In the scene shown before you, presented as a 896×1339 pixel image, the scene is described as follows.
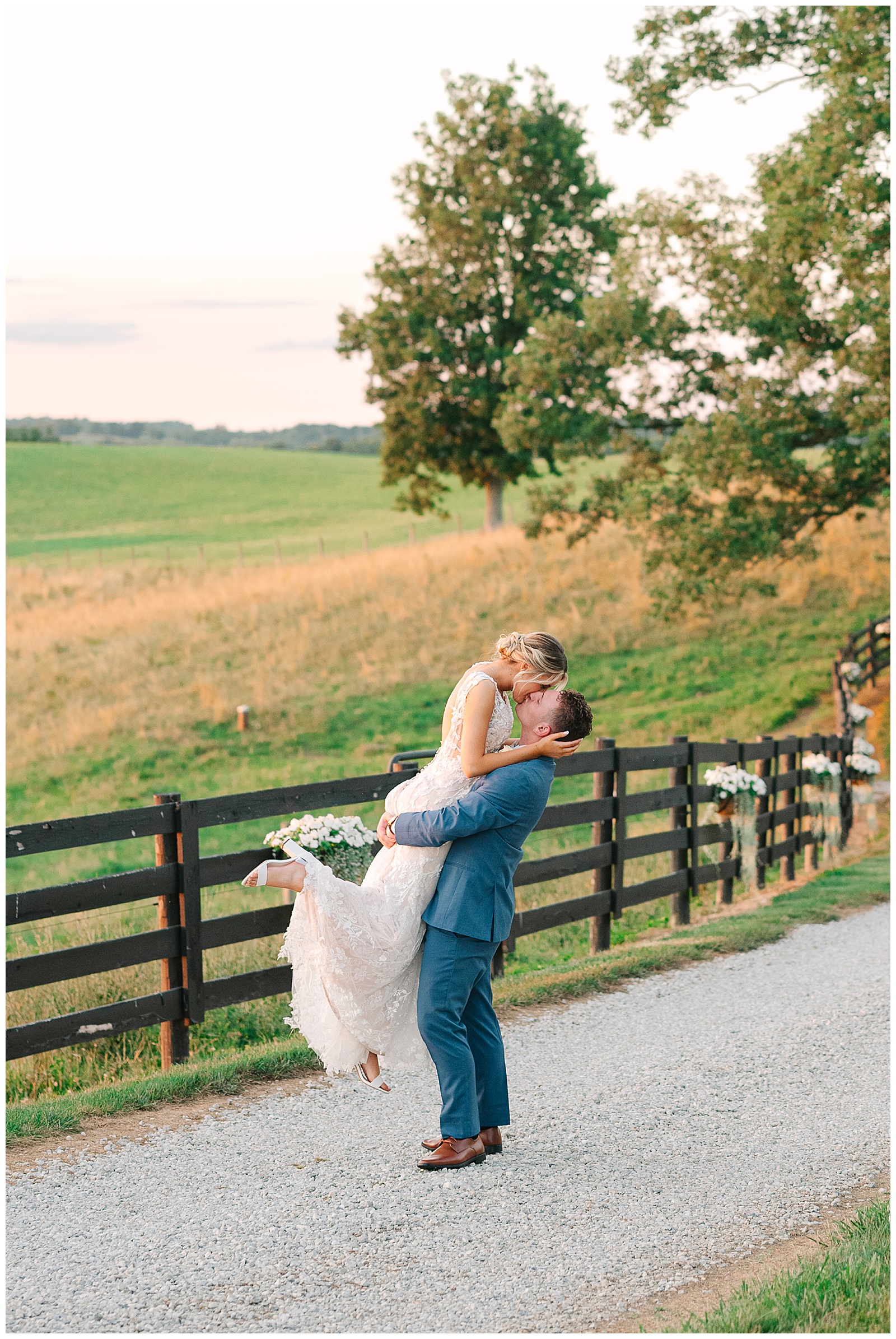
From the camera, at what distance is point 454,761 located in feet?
16.5

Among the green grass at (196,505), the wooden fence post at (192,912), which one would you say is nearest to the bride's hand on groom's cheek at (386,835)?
the wooden fence post at (192,912)

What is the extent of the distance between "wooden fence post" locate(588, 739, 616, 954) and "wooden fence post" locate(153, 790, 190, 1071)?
369cm

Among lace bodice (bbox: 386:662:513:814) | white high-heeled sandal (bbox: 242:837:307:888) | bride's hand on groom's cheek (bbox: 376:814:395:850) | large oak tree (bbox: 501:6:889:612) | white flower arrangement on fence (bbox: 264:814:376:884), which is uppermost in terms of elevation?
large oak tree (bbox: 501:6:889:612)

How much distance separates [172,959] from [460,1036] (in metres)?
2.09

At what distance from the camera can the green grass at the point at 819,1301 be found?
3512 millimetres

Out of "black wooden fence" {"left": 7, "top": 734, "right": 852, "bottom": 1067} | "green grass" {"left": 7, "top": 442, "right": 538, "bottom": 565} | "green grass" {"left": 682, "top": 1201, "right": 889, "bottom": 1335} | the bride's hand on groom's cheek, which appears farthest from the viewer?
"green grass" {"left": 7, "top": 442, "right": 538, "bottom": 565}

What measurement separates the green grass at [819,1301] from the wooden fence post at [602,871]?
5.11 m

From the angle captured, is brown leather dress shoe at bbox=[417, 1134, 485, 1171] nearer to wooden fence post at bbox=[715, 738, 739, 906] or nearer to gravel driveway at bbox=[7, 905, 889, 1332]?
gravel driveway at bbox=[7, 905, 889, 1332]

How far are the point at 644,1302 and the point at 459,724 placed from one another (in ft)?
7.28

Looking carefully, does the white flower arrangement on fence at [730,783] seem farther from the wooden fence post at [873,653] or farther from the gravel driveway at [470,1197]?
the wooden fence post at [873,653]

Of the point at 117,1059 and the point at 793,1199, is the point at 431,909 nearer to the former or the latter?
the point at 793,1199

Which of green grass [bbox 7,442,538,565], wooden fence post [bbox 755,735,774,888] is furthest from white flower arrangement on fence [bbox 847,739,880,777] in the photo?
green grass [bbox 7,442,538,565]

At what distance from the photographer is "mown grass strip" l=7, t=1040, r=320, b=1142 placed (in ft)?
17.5

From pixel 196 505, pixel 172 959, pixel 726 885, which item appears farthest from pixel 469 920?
pixel 196 505
